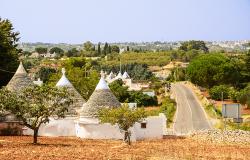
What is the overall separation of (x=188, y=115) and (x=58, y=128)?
29.1m

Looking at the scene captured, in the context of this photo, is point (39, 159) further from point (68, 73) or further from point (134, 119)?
point (68, 73)

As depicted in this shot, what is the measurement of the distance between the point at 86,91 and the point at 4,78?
7459 mm

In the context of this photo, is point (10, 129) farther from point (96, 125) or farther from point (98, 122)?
point (98, 122)

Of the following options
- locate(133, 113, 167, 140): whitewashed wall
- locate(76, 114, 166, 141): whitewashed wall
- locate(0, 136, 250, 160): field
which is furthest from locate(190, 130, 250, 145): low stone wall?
locate(0, 136, 250, 160): field

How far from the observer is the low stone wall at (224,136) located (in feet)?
124

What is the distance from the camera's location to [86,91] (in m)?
54.3

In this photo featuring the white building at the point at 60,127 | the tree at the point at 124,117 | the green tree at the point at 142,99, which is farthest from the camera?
the green tree at the point at 142,99

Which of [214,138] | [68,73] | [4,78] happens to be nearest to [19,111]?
[214,138]

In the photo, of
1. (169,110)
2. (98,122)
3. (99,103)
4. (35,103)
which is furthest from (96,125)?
(169,110)

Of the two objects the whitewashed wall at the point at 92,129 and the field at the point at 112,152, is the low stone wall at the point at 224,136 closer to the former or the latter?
the whitewashed wall at the point at 92,129

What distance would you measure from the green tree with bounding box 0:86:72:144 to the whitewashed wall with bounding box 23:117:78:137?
241 inches

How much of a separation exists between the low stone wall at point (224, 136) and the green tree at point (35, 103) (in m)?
11.4

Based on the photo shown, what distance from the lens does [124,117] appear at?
110ft

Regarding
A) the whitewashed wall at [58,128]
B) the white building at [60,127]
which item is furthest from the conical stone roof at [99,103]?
the whitewashed wall at [58,128]
